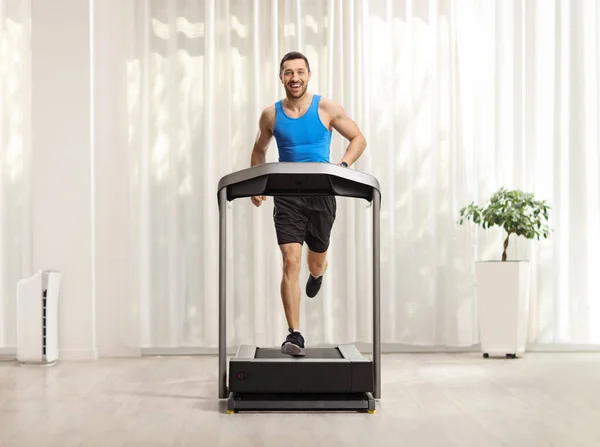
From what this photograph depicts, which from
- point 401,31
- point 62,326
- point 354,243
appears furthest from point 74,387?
point 401,31

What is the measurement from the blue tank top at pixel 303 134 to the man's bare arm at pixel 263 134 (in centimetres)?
5

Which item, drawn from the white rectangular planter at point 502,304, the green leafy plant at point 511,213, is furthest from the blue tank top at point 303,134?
the white rectangular planter at point 502,304

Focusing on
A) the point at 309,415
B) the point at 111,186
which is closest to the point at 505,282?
the point at 309,415

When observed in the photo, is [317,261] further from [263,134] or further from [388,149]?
[388,149]

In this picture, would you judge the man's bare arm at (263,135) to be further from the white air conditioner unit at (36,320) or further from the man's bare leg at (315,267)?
the white air conditioner unit at (36,320)

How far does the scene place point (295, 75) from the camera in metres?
3.51

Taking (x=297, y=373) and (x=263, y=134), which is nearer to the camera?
(x=297, y=373)

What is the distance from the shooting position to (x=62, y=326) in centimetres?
487

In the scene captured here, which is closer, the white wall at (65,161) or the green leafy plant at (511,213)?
the green leafy plant at (511,213)

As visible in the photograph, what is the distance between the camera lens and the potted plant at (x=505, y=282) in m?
4.71

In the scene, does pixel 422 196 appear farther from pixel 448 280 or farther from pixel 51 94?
pixel 51 94

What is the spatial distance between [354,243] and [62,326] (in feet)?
5.97

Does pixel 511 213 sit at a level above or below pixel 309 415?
above

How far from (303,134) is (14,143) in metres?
2.22
